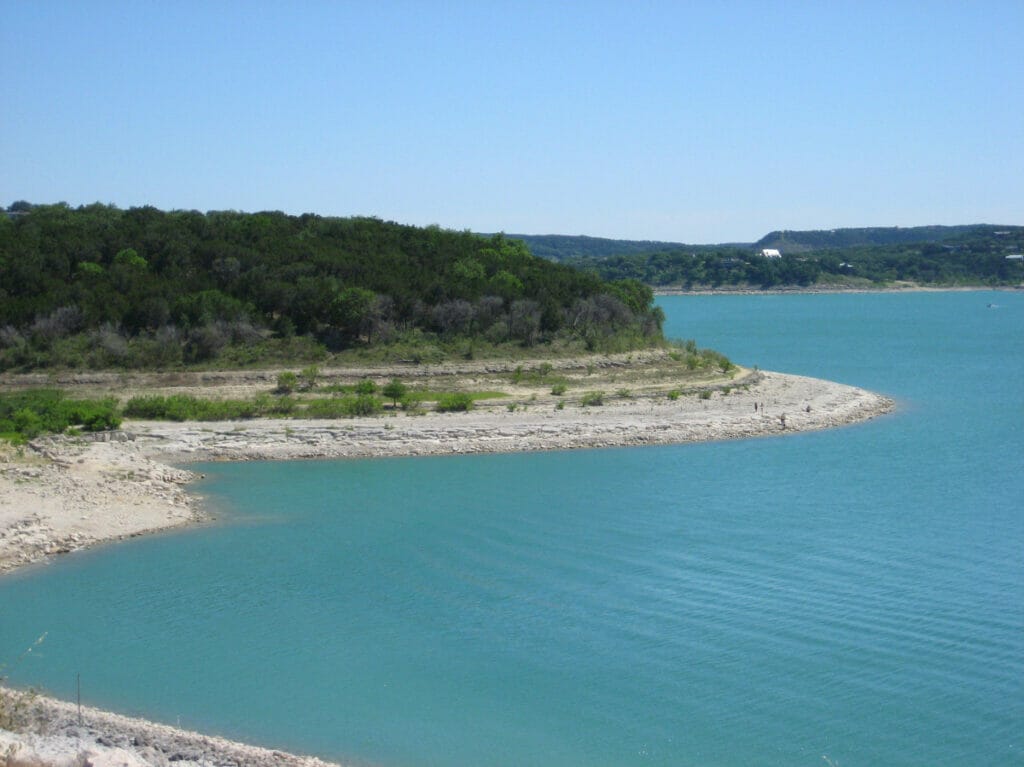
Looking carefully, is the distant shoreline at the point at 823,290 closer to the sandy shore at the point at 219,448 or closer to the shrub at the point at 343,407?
the sandy shore at the point at 219,448

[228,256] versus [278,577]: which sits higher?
[228,256]

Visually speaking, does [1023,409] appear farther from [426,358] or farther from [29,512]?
[29,512]

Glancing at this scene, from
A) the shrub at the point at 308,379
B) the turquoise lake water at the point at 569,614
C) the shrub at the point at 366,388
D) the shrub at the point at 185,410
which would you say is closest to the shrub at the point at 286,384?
the shrub at the point at 308,379

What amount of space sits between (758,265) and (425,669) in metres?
156

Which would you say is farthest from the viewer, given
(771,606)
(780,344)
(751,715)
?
(780,344)

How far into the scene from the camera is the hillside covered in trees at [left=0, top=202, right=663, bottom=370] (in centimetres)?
4131

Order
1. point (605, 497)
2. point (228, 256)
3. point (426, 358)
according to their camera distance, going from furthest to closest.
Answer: point (228, 256) < point (426, 358) < point (605, 497)

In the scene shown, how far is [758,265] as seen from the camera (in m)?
166

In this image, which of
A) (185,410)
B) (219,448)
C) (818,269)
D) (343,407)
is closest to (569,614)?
(219,448)

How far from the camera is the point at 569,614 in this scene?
17938 mm

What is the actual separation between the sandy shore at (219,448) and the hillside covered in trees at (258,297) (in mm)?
7132

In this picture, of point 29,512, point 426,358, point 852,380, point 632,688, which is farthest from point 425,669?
point 852,380

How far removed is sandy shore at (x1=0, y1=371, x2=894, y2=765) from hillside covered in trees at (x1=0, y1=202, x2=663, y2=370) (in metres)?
7.13

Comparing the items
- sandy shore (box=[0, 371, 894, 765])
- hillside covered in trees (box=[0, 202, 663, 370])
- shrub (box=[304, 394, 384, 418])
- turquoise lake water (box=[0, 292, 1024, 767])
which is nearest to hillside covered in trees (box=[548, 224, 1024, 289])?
hillside covered in trees (box=[0, 202, 663, 370])
